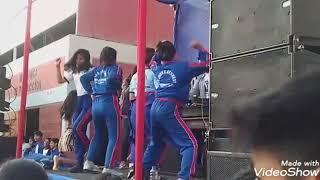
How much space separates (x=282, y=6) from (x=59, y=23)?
9.77 metres

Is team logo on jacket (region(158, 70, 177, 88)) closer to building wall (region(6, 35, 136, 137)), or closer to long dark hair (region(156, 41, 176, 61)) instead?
long dark hair (region(156, 41, 176, 61))

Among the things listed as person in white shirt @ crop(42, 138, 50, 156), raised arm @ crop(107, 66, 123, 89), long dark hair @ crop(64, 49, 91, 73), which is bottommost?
person in white shirt @ crop(42, 138, 50, 156)

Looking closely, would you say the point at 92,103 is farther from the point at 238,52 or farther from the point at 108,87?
the point at 238,52

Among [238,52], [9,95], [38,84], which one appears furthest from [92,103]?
[9,95]

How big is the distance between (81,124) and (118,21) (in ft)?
17.7

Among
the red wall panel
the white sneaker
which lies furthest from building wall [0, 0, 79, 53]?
the white sneaker

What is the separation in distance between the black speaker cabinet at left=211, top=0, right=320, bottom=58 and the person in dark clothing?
1941mm

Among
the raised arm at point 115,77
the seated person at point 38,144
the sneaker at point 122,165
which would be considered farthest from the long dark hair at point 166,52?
the seated person at point 38,144

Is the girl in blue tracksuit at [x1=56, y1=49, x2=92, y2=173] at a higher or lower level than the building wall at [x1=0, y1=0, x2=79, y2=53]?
lower

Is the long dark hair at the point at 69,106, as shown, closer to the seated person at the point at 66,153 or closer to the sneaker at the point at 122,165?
the seated person at the point at 66,153

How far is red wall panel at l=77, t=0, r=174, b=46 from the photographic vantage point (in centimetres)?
1044

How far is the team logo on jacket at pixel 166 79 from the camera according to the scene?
434 cm

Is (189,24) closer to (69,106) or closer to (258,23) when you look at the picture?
(69,106)

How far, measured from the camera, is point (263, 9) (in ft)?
9.32
